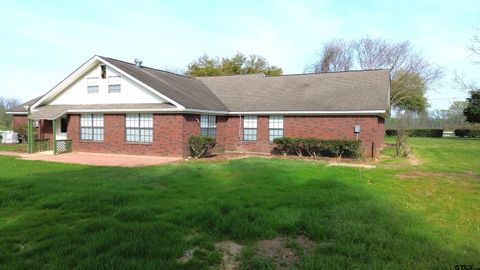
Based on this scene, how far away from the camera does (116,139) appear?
64.5 feet

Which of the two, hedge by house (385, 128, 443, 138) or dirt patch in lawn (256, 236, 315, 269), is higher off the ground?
hedge by house (385, 128, 443, 138)

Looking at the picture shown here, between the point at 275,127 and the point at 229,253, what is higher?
the point at 275,127

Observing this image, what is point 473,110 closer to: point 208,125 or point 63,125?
point 208,125

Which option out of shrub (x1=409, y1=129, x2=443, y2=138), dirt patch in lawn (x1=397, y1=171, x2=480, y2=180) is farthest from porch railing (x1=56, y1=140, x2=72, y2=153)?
shrub (x1=409, y1=129, x2=443, y2=138)

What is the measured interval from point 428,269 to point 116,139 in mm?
17641

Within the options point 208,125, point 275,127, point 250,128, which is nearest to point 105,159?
point 208,125

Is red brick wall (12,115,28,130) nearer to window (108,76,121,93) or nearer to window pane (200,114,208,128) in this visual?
window (108,76,121,93)

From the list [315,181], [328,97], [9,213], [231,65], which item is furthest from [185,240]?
[231,65]

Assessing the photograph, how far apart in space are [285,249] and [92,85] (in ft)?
60.0

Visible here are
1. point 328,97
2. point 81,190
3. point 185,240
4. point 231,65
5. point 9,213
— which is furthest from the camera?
point 231,65

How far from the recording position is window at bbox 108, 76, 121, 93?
19.8m

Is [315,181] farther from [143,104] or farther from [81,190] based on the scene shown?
[143,104]

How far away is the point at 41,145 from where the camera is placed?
21062mm

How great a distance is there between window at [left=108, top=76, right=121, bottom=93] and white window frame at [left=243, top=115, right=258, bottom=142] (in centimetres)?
727
